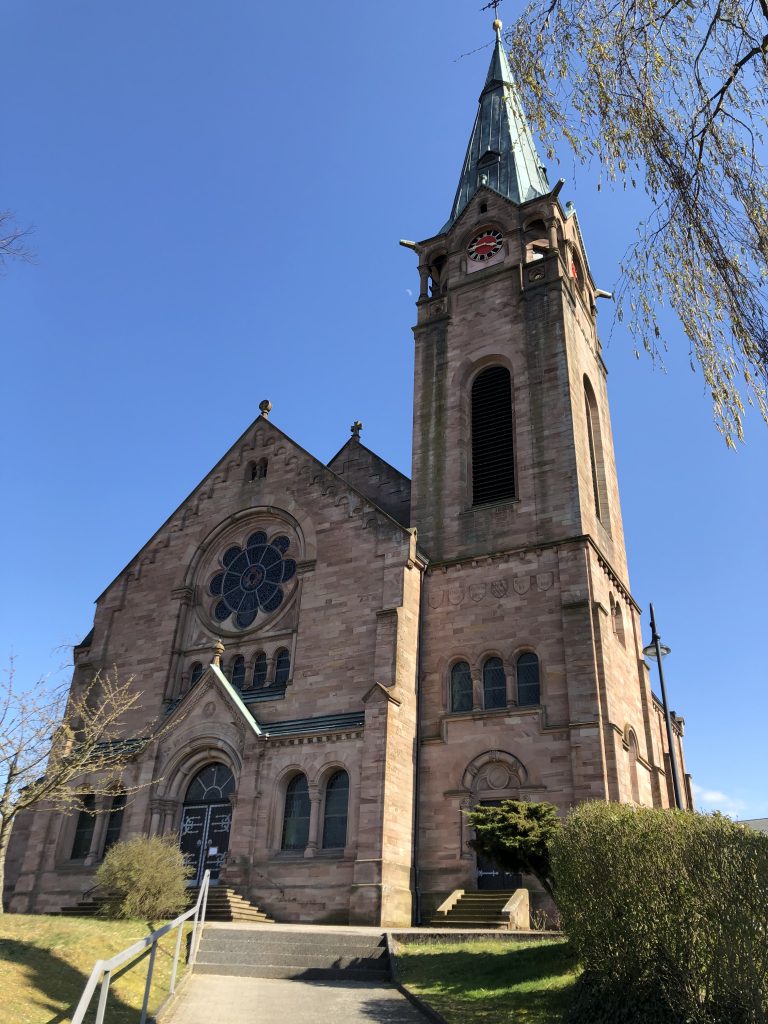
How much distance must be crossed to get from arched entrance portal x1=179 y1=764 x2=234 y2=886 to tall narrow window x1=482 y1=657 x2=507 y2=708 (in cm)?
828

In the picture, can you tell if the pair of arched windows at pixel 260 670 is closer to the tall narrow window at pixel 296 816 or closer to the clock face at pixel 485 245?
the tall narrow window at pixel 296 816

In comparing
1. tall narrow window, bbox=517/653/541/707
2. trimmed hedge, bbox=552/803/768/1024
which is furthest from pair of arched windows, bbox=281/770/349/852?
trimmed hedge, bbox=552/803/768/1024

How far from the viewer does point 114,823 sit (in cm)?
2712

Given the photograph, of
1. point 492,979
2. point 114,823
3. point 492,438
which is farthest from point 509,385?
point 492,979

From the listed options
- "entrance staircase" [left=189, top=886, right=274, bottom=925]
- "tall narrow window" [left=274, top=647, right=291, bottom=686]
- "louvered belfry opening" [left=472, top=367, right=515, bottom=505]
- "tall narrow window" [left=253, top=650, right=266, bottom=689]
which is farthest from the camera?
"louvered belfry opening" [left=472, top=367, right=515, bottom=505]

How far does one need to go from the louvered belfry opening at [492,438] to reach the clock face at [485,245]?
573 cm

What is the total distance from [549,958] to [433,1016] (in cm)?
280

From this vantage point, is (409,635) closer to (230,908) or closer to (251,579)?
(251,579)

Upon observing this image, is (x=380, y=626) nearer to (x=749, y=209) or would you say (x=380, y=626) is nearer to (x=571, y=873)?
(x=571, y=873)

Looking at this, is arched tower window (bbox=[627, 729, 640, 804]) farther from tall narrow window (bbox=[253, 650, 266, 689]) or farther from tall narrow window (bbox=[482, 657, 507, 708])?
tall narrow window (bbox=[253, 650, 266, 689])

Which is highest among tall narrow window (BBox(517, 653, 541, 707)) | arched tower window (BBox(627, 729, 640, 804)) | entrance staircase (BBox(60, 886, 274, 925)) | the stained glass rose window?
the stained glass rose window

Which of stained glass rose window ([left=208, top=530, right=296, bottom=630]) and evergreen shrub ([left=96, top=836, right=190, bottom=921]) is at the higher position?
stained glass rose window ([left=208, top=530, right=296, bottom=630])

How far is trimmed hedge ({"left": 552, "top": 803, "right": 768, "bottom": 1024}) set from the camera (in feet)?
25.5

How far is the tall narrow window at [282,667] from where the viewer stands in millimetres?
27500
